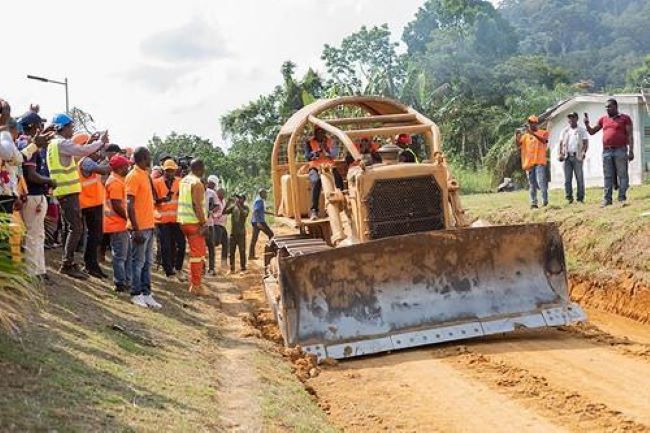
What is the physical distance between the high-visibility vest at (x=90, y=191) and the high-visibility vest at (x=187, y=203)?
1.76 m

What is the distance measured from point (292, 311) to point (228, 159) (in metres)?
35.8

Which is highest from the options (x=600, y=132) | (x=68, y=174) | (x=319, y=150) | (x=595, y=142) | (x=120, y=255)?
(x=600, y=132)

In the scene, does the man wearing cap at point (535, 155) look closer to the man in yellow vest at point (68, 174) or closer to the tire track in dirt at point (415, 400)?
the tire track in dirt at point (415, 400)

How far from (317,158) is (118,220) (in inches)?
111

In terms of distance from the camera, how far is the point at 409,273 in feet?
29.7

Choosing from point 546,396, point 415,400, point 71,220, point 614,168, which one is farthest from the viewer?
point 614,168

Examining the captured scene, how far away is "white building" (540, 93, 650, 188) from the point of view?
2658 cm

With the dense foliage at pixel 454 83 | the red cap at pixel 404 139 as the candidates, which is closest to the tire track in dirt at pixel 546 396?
the red cap at pixel 404 139

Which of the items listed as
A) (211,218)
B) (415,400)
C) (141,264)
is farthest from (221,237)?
(415,400)

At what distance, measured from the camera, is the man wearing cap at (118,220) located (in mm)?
10086

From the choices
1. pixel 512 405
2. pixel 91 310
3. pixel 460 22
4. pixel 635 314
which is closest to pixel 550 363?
pixel 512 405

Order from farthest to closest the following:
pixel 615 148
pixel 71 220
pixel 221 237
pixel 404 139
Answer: pixel 221 237 < pixel 615 148 < pixel 404 139 < pixel 71 220

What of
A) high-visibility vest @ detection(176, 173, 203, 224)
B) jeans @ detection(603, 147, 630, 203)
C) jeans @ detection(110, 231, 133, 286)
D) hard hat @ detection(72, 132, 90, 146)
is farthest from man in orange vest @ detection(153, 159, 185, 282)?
jeans @ detection(603, 147, 630, 203)

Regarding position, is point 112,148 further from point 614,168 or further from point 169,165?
point 614,168
